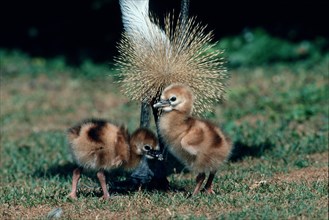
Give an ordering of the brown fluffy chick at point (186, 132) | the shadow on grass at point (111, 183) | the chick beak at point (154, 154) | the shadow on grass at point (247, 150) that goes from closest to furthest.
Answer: the brown fluffy chick at point (186, 132) < the chick beak at point (154, 154) < the shadow on grass at point (111, 183) < the shadow on grass at point (247, 150)

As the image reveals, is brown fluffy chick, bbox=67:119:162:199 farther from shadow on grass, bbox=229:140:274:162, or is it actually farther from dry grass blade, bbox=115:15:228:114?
shadow on grass, bbox=229:140:274:162

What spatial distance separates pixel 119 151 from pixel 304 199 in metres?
1.78

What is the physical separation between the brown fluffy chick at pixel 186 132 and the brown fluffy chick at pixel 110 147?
22cm

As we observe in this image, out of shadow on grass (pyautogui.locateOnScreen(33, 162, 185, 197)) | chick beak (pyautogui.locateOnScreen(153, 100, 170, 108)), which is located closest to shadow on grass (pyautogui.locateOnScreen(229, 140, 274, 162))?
shadow on grass (pyautogui.locateOnScreen(33, 162, 185, 197))

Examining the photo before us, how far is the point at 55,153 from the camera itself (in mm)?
10688

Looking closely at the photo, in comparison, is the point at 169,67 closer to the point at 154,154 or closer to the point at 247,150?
the point at 154,154

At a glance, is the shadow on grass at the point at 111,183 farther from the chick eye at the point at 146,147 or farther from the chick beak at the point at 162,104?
the chick beak at the point at 162,104

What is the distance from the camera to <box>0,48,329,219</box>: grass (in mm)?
6988

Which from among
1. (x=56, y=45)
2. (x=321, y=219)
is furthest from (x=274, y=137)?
(x=56, y=45)

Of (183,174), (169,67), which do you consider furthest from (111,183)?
(169,67)

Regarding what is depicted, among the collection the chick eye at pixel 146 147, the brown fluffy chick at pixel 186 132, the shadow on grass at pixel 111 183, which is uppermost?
the brown fluffy chick at pixel 186 132

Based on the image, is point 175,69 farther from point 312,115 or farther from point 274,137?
point 312,115

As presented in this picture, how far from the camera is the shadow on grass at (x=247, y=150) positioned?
980cm

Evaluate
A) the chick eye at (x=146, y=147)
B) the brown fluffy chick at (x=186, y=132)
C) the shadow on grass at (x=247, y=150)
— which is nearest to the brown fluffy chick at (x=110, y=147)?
the chick eye at (x=146, y=147)
